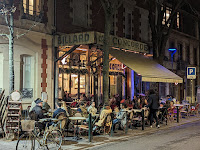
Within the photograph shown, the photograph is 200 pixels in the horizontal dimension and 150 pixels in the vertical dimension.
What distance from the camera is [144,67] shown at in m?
17.8

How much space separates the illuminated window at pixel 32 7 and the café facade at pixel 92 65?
169cm

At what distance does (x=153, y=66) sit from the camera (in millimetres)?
18719

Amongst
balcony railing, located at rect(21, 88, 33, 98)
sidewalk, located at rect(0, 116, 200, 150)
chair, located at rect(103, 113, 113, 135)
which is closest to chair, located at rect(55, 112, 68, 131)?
sidewalk, located at rect(0, 116, 200, 150)

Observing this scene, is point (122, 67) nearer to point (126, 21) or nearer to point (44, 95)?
point (126, 21)

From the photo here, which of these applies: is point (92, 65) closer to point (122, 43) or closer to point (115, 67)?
point (115, 67)

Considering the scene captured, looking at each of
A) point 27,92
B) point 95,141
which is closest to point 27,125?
point 95,141

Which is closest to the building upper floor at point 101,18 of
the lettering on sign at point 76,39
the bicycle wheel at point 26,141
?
the lettering on sign at point 76,39

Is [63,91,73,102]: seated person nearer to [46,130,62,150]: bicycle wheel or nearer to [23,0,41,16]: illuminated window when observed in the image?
[23,0,41,16]: illuminated window

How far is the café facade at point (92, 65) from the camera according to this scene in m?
15.8

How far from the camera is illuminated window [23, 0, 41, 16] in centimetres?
1490

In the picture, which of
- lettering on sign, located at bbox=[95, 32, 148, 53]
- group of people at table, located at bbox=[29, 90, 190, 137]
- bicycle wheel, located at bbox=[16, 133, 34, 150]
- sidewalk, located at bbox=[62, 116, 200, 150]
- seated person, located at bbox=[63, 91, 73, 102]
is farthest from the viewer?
seated person, located at bbox=[63, 91, 73, 102]

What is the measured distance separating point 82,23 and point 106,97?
600 cm

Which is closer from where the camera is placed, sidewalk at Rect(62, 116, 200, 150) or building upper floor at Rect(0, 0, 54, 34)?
sidewalk at Rect(62, 116, 200, 150)

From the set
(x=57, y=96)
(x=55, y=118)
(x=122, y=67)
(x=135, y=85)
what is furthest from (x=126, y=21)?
(x=55, y=118)
